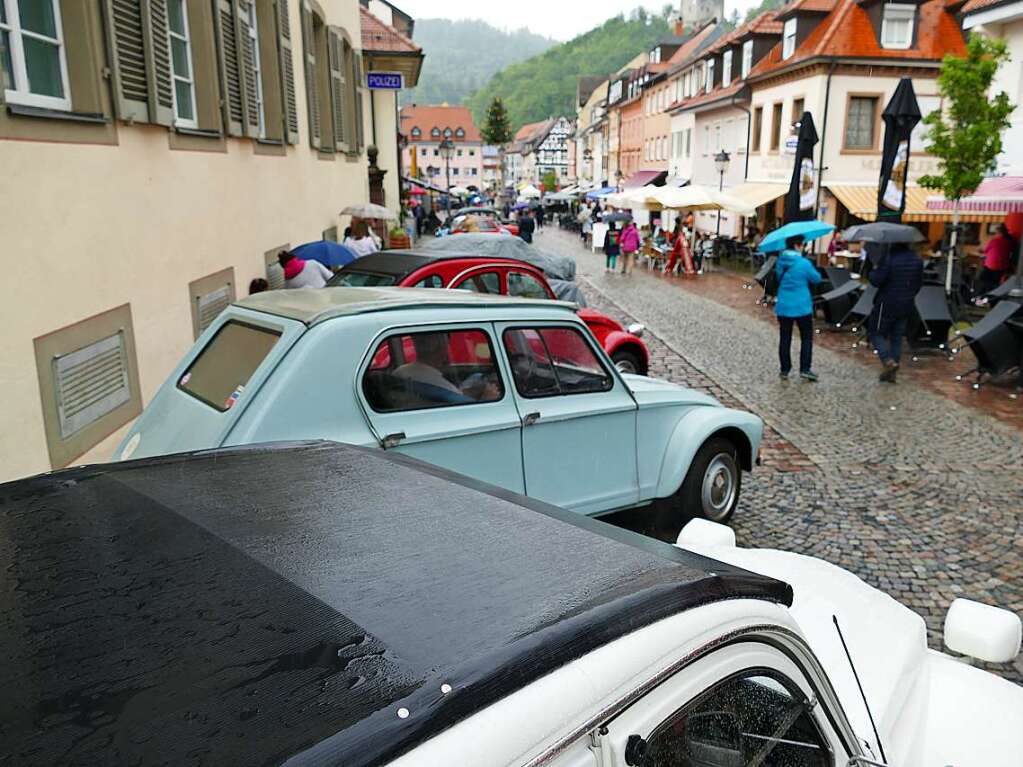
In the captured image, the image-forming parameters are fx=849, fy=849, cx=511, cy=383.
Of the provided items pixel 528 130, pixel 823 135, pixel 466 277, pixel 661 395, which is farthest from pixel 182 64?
pixel 528 130

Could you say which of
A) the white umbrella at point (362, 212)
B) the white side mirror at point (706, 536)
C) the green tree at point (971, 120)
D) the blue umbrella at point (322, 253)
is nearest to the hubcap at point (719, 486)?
the white side mirror at point (706, 536)

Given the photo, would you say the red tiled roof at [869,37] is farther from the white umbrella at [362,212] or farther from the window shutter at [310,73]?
the window shutter at [310,73]

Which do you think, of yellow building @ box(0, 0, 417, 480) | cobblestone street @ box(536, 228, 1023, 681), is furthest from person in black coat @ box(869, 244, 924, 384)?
yellow building @ box(0, 0, 417, 480)

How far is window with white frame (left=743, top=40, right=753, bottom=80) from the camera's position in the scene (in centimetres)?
3550

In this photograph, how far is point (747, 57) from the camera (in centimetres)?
3597

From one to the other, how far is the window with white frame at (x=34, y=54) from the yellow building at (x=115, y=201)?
0.01m

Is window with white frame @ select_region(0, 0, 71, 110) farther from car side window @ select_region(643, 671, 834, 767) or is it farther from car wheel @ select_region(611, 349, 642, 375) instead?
car wheel @ select_region(611, 349, 642, 375)

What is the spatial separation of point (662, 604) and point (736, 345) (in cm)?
1316

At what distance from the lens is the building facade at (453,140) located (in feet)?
438

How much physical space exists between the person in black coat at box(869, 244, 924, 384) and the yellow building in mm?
8203

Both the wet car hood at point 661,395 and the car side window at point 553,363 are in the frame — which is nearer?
the car side window at point 553,363

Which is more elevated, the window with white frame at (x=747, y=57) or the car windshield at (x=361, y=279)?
the window with white frame at (x=747, y=57)

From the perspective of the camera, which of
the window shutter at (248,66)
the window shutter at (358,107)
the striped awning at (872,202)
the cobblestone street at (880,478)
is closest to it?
the cobblestone street at (880,478)

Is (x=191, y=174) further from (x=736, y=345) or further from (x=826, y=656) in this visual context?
(x=736, y=345)
